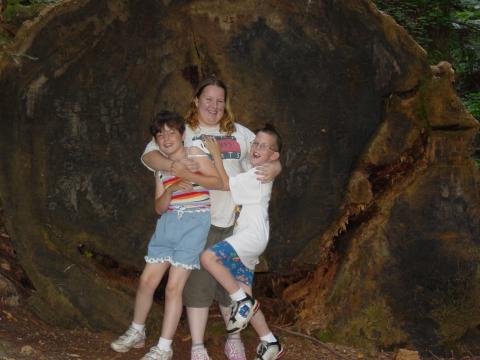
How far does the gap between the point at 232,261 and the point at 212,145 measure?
66cm

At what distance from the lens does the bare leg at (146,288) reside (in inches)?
133

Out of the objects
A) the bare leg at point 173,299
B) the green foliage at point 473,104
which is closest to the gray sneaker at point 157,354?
the bare leg at point 173,299

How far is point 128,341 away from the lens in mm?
3449

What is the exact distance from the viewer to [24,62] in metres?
3.28

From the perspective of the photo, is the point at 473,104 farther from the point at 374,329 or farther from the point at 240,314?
the point at 240,314

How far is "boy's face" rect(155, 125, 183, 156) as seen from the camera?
3.27 metres

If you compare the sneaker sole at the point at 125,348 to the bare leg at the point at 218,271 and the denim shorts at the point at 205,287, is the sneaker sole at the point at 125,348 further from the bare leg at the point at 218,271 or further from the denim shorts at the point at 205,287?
the bare leg at the point at 218,271

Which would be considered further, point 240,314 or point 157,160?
point 157,160

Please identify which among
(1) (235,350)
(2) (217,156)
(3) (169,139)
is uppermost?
(3) (169,139)

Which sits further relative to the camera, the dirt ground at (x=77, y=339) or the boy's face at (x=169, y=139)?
the dirt ground at (x=77, y=339)

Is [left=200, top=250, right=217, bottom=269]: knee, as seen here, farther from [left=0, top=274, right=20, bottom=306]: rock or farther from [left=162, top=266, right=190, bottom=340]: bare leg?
[left=0, top=274, right=20, bottom=306]: rock

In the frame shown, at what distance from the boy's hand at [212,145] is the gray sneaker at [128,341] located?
1.12 m

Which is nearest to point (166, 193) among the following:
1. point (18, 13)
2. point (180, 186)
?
point (180, 186)

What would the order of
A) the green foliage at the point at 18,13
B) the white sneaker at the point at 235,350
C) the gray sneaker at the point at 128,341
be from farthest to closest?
the green foliage at the point at 18,13 → the white sneaker at the point at 235,350 → the gray sneaker at the point at 128,341
